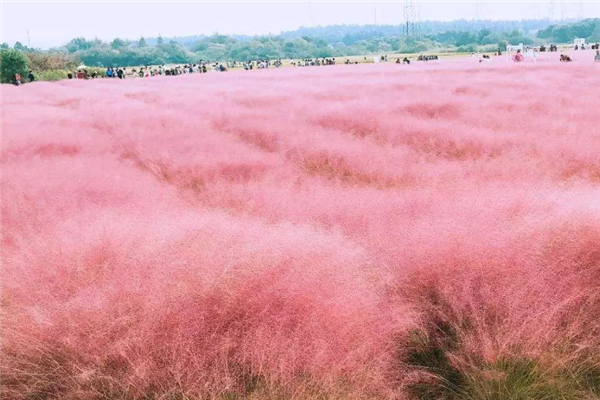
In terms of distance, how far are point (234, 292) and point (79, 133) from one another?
10021 millimetres

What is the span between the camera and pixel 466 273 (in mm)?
3566

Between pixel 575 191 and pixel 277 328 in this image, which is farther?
pixel 575 191

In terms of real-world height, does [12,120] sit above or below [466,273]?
above

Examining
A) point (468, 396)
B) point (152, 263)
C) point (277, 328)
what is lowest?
point (468, 396)

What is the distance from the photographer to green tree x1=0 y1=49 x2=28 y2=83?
176 ft

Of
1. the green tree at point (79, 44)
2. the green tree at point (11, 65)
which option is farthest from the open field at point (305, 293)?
the green tree at point (79, 44)

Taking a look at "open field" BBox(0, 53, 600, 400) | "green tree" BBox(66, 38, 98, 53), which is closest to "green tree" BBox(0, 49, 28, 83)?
"open field" BBox(0, 53, 600, 400)

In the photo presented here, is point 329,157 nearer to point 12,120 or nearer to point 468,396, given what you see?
point 468,396

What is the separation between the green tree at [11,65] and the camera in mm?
53719

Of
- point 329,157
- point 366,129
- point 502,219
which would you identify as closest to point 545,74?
point 366,129

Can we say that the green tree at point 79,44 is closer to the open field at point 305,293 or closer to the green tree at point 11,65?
the green tree at point 11,65

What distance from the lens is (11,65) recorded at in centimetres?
5466

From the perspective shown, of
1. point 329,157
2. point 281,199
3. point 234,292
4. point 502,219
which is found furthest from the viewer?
point 329,157

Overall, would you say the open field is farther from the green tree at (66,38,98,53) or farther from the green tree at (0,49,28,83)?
the green tree at (66,38,98,53)
